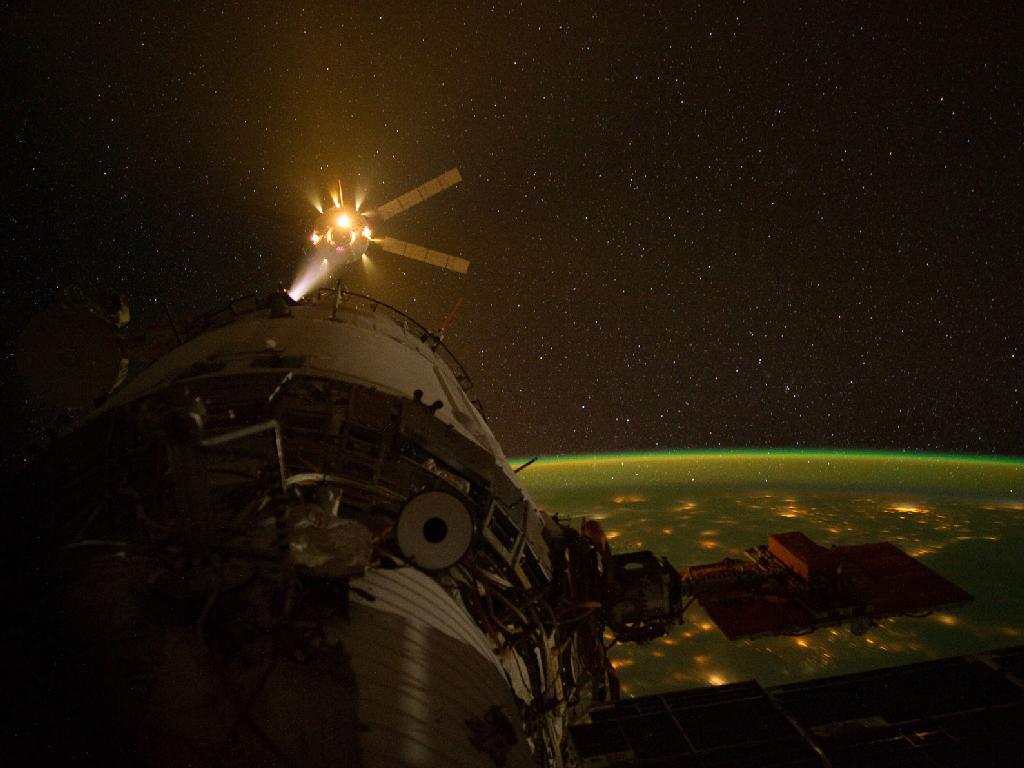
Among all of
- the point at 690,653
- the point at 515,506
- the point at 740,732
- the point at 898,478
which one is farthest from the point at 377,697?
the point at 898,478

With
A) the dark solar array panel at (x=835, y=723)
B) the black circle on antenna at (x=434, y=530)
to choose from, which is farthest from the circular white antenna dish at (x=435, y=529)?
the dark solar array panel at (x=835, y=723)

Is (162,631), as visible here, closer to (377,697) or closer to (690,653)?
(377,697)

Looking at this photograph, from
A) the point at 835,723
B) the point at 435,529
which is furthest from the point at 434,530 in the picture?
the point at 835,723

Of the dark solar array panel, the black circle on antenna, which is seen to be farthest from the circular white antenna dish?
the dark solar array panel

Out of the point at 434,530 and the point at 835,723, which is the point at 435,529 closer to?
the point at 434,530

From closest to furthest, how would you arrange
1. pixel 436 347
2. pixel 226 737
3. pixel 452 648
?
pixel 226 737 → pixel 452 648 → pixel 436 347

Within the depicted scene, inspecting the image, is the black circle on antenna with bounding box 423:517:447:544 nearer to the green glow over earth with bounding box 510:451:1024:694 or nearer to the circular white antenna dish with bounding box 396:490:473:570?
the circular white antenna dish with bounding box 396:490:473:570

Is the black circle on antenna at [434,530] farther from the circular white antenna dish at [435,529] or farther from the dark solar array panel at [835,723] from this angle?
the dark solar array panel at [835,723]
